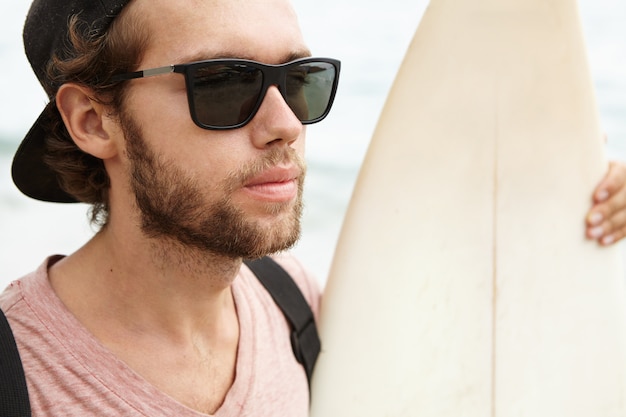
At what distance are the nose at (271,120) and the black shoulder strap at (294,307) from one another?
0.51 metres

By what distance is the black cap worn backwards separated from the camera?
130 centimetres

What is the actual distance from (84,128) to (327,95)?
0.53 m

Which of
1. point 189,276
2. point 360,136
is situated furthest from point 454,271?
point 360,136

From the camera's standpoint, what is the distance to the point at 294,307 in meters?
1.74

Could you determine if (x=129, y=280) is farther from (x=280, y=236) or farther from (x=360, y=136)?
(x=360, y=136)

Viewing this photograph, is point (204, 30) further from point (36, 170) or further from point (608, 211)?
point (608, 211)

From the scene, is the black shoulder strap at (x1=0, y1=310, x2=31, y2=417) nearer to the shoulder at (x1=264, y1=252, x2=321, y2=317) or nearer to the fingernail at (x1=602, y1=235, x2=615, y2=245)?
the shoulder at (x1=264, y1=252, x2=321, y2=317)

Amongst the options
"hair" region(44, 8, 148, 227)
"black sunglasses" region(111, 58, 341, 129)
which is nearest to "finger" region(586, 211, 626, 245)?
"black sunglasses" region(111, 58, 341, 129)

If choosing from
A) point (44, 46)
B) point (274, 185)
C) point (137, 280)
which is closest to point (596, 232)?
point (274, 185)

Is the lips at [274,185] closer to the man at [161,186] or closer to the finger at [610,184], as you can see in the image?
the man at [161,186]

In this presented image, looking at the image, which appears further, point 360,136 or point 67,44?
point 360,136

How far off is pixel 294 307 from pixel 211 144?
61cm

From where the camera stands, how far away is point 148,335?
4.58 ft

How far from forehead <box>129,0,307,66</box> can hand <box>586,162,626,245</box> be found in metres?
0.95
